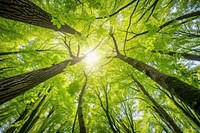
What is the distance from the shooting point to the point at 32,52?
541 centimetres

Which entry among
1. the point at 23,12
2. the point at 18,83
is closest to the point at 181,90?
the point at 18,83

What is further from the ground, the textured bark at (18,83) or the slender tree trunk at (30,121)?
the textured bark at (18,83)

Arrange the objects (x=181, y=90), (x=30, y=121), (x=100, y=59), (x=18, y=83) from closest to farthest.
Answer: (x=181, y=90) < (x=18, y=83) < (x=100, y=59) < (x=30, y=121)

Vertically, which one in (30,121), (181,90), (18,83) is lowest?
(30,121)

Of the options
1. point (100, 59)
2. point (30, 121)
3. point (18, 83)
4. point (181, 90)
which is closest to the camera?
point (181, 90)

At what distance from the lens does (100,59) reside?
6.29 metres

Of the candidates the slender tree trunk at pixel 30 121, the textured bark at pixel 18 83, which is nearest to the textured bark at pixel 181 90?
the textured bark at pixel 18 83

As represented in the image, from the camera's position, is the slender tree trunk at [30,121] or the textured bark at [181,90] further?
the slender tree trunk at [30,121]

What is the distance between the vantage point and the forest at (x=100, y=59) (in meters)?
2.80

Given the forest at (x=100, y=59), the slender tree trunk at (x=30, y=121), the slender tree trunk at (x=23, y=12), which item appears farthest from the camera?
the slender tree trunk at (x=30, y=121)

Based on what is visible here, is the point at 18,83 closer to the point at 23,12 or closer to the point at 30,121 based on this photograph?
the point at 23,12

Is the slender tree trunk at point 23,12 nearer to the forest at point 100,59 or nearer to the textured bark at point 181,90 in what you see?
the forest at point 100,59

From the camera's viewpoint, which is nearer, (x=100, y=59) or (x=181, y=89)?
(x=181, y=89)

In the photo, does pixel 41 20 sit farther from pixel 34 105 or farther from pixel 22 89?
pixel 34 105
